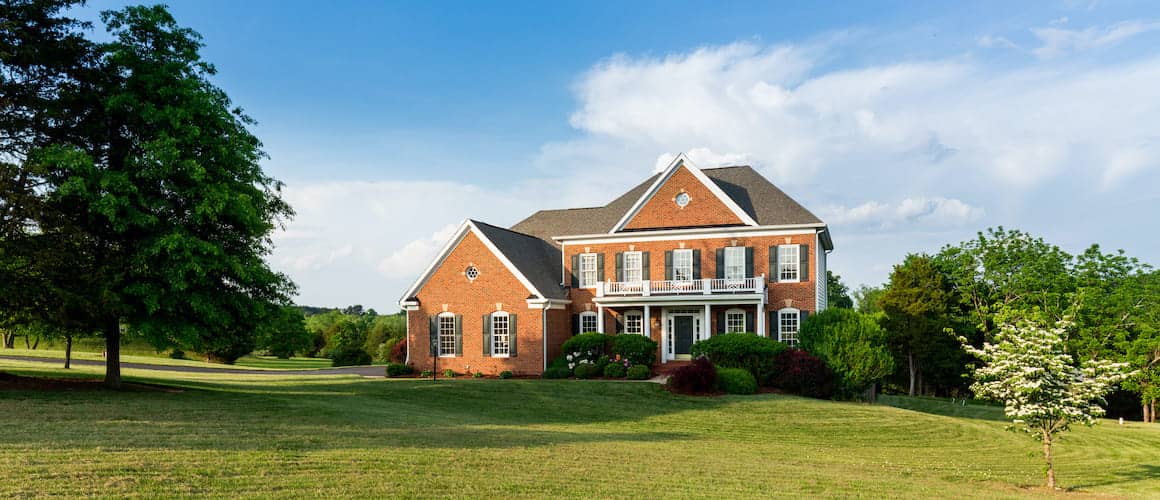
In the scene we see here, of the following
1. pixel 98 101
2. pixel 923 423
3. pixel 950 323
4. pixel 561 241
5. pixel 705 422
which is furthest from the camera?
pixel 950 323

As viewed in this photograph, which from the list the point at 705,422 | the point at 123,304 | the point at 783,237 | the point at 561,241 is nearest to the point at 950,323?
the point at 783,237

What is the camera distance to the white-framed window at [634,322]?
33906 millimetres

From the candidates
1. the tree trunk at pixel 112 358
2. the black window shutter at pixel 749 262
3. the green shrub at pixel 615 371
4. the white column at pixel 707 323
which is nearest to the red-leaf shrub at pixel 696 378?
the green shrub at pixel 615 371

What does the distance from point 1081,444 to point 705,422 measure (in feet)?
39.1

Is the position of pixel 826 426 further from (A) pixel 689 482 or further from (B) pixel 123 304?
(B) pixel 123 304

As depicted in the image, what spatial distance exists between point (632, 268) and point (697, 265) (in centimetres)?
291

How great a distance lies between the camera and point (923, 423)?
22938mm

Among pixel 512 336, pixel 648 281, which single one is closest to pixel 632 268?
pixel 648 281

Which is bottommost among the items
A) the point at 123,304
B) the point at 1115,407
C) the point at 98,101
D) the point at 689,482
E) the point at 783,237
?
the point at 1115,407

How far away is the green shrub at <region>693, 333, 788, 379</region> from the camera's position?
2753 cm

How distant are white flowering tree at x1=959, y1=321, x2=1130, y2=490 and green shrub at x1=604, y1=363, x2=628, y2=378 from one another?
15.1 metres

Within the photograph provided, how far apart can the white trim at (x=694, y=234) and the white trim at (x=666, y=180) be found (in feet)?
1.32

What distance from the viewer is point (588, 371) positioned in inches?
1178

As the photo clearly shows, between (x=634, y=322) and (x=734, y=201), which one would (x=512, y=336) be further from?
(x=734, y=201)
